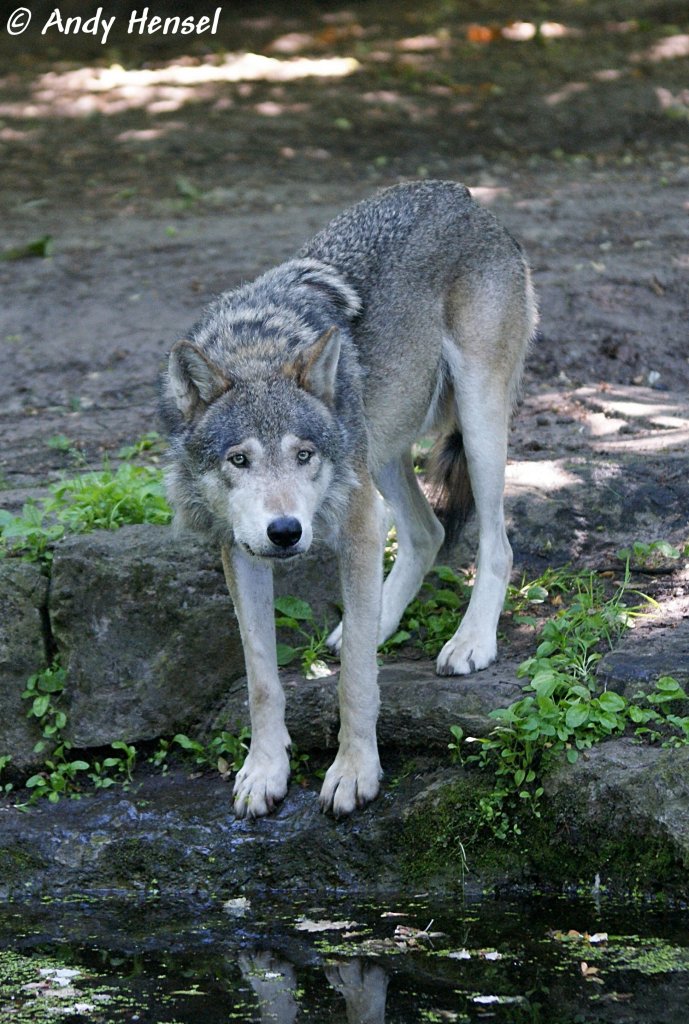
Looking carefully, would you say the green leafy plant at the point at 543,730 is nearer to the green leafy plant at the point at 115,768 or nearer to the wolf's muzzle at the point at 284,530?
the wolf's muzzle at the point at 284,530

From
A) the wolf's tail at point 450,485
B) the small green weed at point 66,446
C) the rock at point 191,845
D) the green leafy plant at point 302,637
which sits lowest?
the rock at point 191,845

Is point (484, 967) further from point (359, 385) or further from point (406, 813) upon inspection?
point (359, 385)

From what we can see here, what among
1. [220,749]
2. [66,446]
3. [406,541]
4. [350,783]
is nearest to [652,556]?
[406,541]

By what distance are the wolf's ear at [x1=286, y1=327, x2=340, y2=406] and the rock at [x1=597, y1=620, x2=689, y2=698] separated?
5.02 ft

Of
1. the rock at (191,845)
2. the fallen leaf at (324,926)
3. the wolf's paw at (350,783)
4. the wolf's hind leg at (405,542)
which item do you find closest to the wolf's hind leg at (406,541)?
the wolf's hind leg at (405,542)

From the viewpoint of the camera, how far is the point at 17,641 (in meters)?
5.46

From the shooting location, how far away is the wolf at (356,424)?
448 centimetres

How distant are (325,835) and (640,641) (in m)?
1.48

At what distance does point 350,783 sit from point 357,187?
853 centimetres

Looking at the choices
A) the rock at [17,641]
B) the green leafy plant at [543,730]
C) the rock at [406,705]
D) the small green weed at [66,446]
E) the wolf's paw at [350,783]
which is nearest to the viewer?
the green leafy plant at [543,730]

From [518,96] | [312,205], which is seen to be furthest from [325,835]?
[518,96]

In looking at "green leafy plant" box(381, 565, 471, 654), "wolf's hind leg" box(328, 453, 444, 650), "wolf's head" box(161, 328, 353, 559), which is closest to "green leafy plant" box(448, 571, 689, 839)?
"green leafy plant" box(381, 565, 471, 654)

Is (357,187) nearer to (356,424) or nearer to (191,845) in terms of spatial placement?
(356,424)

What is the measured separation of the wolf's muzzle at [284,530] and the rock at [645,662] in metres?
1.54
